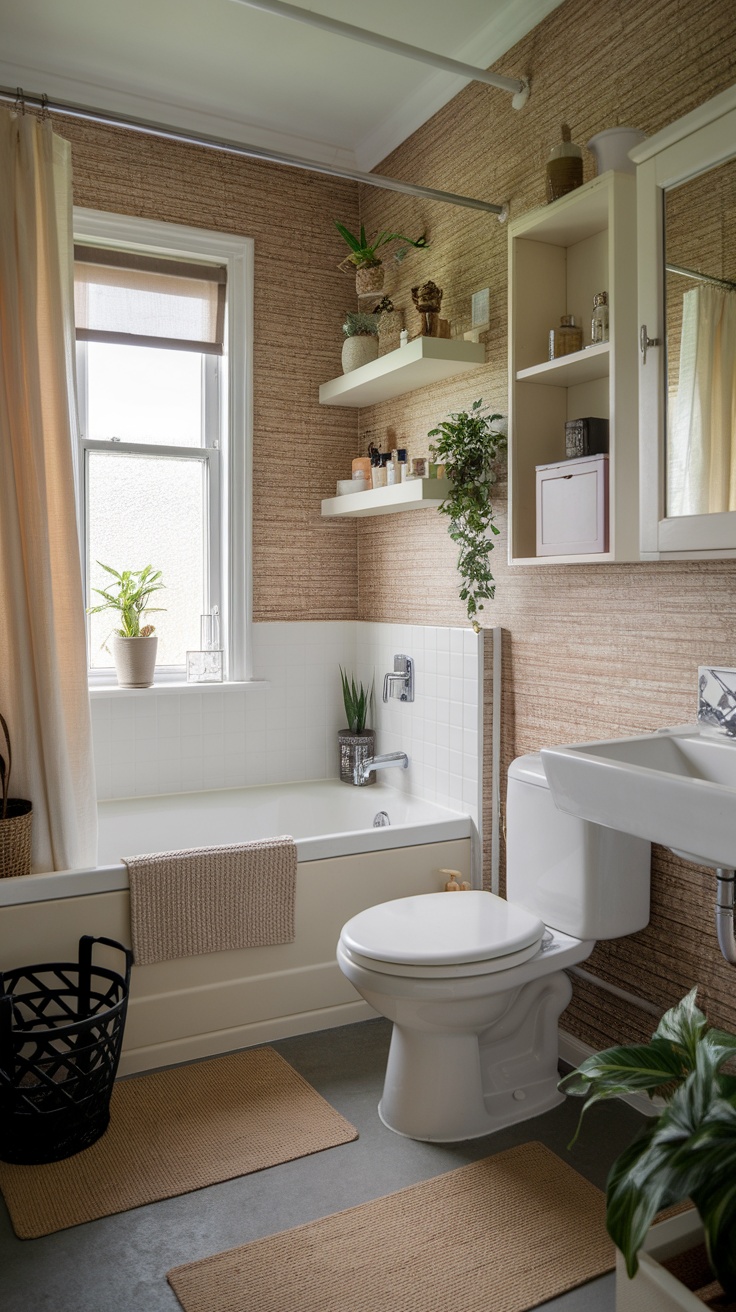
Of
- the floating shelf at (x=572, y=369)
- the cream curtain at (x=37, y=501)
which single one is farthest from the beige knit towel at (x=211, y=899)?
the floating shelf at (x=572, y=369)

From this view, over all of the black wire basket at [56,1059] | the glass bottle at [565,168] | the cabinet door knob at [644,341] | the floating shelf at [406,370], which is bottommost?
the black wire basket at [56,1059]

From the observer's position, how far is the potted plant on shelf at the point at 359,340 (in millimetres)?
3205

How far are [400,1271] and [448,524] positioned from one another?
2.04 meters

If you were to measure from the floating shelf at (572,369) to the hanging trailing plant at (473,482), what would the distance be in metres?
0.32

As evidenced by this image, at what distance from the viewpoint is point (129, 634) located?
319 cm

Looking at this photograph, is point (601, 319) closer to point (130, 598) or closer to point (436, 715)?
point (436, 715)

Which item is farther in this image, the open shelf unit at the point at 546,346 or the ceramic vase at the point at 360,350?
the ceramic vase at the point at 360,350

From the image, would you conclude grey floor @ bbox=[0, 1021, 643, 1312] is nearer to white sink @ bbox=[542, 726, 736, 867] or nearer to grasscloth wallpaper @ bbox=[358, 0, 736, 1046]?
grasscloth wallpaper @ bbox=[358, 0, 736, 1046]

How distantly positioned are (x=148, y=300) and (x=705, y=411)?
2.20 m

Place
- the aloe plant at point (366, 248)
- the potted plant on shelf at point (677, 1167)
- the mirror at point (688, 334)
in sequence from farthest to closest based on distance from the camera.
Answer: the aloe plant at point (366, 248) < the mirror at point (688, 334) < the potted plant on shelf at point (677, 1167)

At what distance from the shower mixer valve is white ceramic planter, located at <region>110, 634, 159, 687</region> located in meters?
0.82

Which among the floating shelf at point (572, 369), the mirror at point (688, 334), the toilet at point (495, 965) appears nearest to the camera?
the mirror at point (688, 334)

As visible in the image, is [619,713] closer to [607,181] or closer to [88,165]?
[607,181]

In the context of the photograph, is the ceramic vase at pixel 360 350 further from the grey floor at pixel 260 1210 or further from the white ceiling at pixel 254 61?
the grey floor at pixel 260 1210
